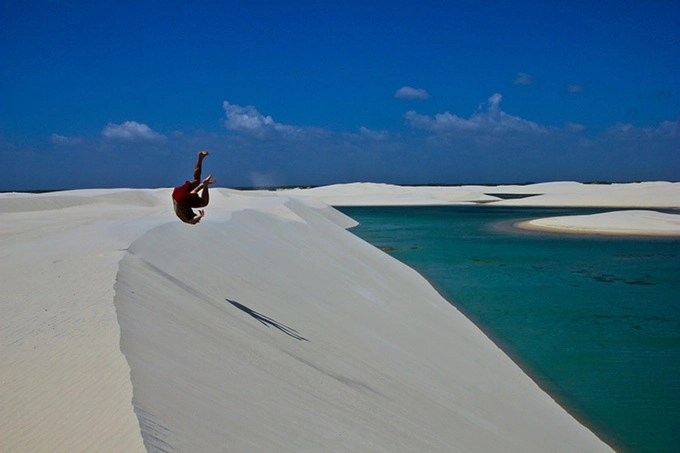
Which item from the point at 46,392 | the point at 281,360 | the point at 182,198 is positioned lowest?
the point at 281,360

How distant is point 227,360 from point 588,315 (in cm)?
961

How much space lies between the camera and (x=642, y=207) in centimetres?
5506

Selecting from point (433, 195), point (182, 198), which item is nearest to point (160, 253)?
point (182, 198)

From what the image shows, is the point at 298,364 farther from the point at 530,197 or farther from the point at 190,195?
the point at 530,197

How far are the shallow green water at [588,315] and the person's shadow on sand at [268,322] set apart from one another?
358cm

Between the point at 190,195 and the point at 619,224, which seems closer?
the point at 190,195

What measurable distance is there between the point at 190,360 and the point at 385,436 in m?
1.52

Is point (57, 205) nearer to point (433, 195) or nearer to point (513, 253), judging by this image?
point (513, 253)

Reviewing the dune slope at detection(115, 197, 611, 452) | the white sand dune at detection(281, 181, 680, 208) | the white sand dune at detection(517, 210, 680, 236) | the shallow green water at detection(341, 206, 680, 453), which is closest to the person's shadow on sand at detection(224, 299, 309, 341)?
the dune slope at detection(115, 197, 611, 452)

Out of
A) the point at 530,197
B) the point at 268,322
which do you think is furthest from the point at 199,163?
the point at 530,197

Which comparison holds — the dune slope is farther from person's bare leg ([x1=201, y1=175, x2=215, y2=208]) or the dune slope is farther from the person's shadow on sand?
person's bare leg ([x1=201, y1=175, x2=215, y2=208])

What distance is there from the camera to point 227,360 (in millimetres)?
4348

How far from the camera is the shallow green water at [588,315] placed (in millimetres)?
7227

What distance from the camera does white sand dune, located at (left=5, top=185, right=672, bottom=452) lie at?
9.90 feet
